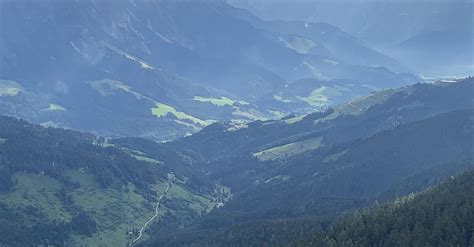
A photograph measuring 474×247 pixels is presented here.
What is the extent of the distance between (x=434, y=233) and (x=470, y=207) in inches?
649

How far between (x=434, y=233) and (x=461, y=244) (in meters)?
9.79

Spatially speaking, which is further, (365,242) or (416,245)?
(365,242)

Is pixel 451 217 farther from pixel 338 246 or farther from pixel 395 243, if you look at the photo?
pixel 338 246

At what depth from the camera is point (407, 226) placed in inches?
7859

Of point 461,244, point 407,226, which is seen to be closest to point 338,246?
point 407,226

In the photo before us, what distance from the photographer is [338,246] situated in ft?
651

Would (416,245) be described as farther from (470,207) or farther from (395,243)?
(470,207)

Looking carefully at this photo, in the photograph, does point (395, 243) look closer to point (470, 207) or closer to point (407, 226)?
point (407, 226)

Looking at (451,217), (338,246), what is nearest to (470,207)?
(451,217)

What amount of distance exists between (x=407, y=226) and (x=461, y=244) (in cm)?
2195

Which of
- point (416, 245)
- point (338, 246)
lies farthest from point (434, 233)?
point (338, 246)

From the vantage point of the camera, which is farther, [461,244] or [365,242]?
[365,242]

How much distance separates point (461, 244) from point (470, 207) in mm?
21250

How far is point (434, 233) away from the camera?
617ft
